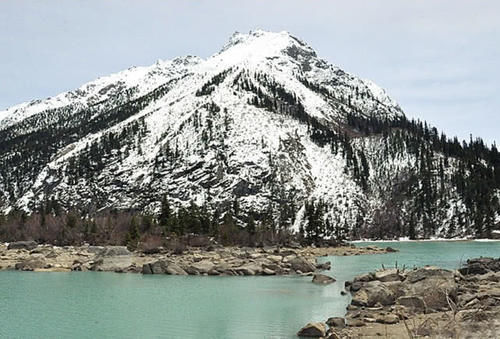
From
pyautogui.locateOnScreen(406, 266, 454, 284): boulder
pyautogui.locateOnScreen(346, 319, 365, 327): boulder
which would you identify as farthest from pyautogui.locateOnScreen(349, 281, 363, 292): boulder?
pyautogui.locateOnScreen(346, 319, 365, 327): boulder

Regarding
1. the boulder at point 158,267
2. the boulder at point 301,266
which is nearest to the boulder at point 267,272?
the boulder at point 301,266

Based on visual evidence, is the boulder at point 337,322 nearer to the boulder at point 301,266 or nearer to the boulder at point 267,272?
the boulder at point 267,272

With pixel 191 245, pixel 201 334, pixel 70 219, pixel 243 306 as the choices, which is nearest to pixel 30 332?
pixel 201 334

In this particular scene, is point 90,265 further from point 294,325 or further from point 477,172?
point 477,172

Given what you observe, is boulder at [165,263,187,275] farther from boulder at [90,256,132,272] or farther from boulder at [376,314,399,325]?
boulder at [376,314,399,325]

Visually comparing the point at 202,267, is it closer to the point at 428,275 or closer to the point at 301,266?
the point at 301,266

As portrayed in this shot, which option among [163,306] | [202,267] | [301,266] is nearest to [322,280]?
[301,266]

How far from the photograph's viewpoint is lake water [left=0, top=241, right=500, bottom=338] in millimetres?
28344

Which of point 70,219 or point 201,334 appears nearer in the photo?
point 201,334

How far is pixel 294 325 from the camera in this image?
29109 mm

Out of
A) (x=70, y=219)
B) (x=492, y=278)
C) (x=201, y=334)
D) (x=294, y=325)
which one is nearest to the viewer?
(x=201, y=334)

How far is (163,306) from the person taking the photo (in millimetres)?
36656

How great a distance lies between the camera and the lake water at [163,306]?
1116 inches

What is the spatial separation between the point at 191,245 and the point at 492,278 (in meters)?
69.8
